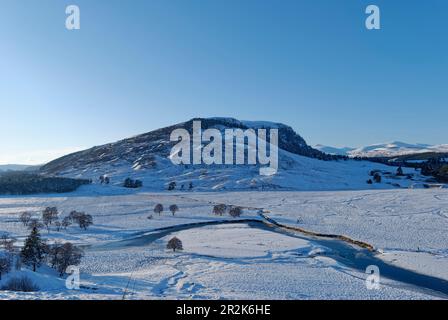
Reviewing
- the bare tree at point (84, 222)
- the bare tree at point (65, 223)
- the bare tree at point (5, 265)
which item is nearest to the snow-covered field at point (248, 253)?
the bare tree at point (84, 222)

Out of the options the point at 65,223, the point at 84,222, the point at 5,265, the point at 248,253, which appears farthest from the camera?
the point at 65,223

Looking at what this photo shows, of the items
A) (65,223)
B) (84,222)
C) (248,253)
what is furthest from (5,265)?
(65,223)

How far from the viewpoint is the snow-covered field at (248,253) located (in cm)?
3052

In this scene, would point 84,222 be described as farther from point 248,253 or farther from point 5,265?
point 5,265

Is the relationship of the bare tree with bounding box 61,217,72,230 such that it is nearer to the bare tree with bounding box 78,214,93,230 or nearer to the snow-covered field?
the snow-covered field

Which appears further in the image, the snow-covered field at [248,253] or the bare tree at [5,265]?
the bare tree at [5,265]

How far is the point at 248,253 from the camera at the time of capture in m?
48.7

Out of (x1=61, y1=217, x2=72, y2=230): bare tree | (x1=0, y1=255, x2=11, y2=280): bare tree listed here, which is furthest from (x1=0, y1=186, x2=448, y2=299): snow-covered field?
(x1=0, y1=255, x2=11, y2=280): bare tree

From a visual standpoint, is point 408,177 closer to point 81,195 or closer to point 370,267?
point 81,195

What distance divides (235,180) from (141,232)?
4692 inches

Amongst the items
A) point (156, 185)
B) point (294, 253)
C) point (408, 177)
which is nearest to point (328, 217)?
point (294, 253)

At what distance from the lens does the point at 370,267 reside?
41.9 metres

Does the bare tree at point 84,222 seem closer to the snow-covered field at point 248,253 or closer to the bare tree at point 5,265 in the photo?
the snow-covered field at point 248,253

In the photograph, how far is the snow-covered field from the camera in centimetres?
3052
